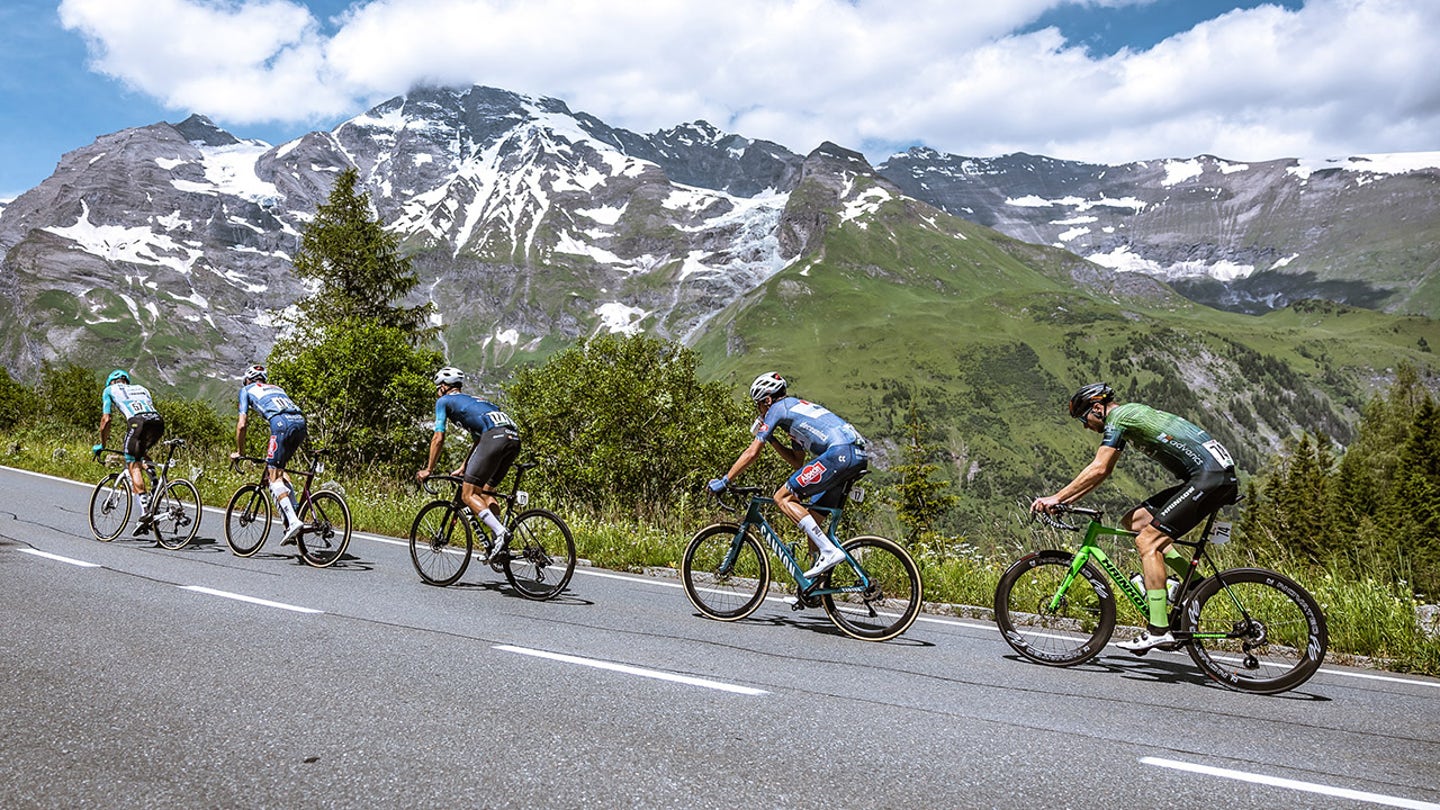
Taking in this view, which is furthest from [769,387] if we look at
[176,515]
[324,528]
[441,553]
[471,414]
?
[176,515]

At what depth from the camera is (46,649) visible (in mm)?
6395

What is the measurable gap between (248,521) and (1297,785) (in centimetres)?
1207

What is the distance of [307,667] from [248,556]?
256 inches

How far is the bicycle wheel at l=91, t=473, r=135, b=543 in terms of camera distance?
12.7 m

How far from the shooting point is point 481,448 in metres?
9.98

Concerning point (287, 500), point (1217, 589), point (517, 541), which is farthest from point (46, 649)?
point (1217, 589)

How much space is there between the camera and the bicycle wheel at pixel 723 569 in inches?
351

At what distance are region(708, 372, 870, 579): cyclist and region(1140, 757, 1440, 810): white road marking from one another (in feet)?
12.4

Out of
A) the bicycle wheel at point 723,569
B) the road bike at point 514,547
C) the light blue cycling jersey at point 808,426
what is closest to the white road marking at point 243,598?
the road bike at point 514,547

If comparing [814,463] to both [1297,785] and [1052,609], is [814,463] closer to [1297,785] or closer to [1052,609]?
[1052,609]

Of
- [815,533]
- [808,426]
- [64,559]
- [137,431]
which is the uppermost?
[808,426]

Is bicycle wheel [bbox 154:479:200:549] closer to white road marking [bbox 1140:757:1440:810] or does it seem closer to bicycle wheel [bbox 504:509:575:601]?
bicycle wheel [bbox 504:509:575:601]

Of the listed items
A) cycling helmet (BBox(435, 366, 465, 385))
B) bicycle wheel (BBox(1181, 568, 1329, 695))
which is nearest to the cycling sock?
bicycle wheel (BBox(1181, 568, 1329, 695))

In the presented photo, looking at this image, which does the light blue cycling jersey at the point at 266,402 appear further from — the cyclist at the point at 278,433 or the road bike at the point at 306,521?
the road bike at the point at 306,521
